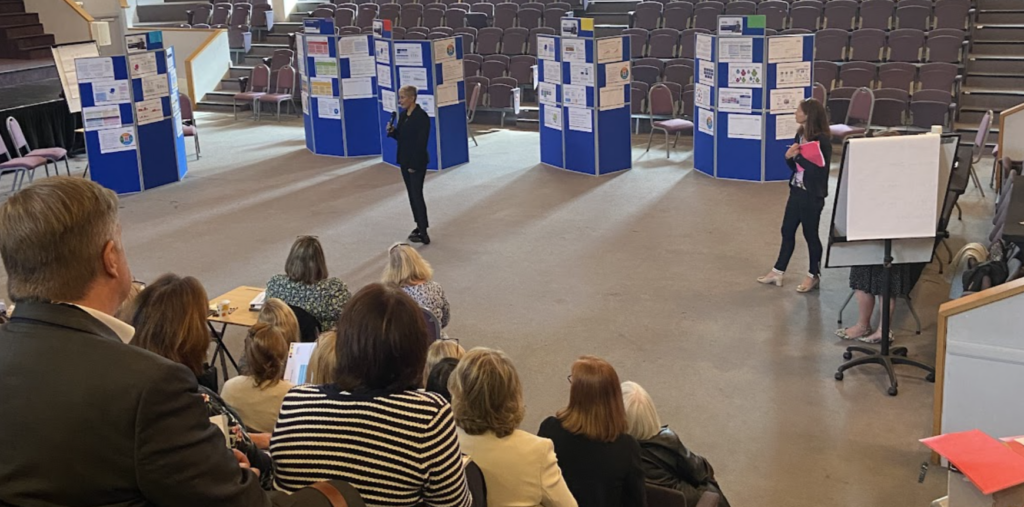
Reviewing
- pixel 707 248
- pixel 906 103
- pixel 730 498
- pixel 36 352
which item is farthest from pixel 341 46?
pixel 36 352

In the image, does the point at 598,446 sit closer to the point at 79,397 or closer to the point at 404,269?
the point at 79,397

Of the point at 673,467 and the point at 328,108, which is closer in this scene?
the point at 673,467

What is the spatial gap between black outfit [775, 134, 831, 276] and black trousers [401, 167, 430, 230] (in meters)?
3.17

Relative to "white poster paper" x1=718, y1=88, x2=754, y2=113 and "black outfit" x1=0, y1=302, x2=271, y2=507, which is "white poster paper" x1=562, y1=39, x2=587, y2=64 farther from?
"black outfit" x1=0, y1=302, x2=271, y2=507

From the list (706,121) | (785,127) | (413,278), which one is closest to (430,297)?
(413,278)

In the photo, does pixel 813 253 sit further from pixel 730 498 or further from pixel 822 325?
pixel 730 498

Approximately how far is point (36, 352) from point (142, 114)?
9941mm

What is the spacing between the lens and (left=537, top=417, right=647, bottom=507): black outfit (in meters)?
3.17

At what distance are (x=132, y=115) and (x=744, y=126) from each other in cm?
689

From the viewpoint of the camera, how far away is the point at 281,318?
4293 millimetres

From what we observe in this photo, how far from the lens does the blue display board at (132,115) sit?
10.2 meters

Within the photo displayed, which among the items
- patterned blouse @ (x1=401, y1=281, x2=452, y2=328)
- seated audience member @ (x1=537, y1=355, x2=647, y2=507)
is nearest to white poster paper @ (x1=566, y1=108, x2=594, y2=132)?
patterned blouse @ (x1=401, y1=281, x2=452, y2=328)

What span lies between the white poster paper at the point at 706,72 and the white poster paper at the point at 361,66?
4.19 metres

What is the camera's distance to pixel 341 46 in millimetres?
11938
